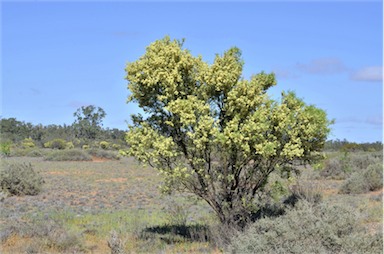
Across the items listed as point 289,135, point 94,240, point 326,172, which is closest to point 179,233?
point 94,240

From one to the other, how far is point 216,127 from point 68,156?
5523cm

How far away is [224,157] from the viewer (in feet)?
39.3

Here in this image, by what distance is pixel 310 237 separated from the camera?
30.9 feet

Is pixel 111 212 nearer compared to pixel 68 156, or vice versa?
pixel 111 212

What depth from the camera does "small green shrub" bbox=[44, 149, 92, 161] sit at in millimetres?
63656

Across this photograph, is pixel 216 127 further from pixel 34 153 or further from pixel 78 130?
pixel 78 130

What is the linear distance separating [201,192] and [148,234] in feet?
7.69

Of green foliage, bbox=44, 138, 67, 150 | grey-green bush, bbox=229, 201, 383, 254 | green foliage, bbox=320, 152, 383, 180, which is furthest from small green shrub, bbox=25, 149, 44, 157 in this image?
grey-green bush, bbox=229, 201, 383, 254

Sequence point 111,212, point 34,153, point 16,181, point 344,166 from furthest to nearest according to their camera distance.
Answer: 1. point 34,153
2. point 344,166
3. point 16,181
4. point 111,212

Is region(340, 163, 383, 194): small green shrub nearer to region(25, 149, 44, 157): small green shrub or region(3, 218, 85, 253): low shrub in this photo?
region(3, 218, 85, 253): low shrub

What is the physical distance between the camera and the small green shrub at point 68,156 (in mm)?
63656

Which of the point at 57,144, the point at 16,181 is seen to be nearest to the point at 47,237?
the point at 16,181

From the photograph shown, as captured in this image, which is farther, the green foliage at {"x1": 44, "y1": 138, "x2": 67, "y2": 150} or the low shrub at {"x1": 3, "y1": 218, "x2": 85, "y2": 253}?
the green foliage at {"x1": 44, "y1": 138, "x2": 67, "y2": 150}

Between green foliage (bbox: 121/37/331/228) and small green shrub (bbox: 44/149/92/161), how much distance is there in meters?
52.8
